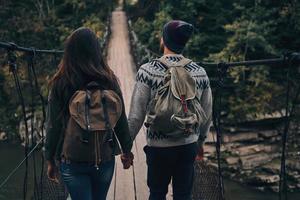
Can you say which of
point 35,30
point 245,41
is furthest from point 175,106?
point 35,30

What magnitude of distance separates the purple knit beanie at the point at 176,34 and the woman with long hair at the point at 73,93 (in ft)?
1.03

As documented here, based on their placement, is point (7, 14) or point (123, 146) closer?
point (123, 146)

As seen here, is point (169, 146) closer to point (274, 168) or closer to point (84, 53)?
point (84, 53)

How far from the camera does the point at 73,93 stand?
187cm

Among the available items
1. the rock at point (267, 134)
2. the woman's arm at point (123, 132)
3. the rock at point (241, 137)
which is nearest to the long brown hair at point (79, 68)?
the woman's arm at point (123, 132)

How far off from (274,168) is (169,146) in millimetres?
9533

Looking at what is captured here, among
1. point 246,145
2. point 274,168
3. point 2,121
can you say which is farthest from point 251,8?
point 2,121

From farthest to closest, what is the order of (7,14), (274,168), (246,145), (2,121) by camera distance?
(7,14), (2,121), (246,145), (274,168)

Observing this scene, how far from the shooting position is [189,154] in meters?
2.08

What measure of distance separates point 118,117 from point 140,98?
0.19m

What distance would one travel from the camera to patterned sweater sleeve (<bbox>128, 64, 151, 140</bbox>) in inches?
80.8

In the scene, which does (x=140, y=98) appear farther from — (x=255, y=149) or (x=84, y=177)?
(x=255, y=149)

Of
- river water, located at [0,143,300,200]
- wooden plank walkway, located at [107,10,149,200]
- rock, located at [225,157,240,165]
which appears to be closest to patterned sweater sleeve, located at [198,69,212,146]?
wooden plank walkway, located at [107,10,149,200]

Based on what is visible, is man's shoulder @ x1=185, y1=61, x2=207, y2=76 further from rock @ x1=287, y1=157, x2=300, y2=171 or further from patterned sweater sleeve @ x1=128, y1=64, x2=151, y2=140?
rock @ x1=287, y1=157, x2=300, y2=171
